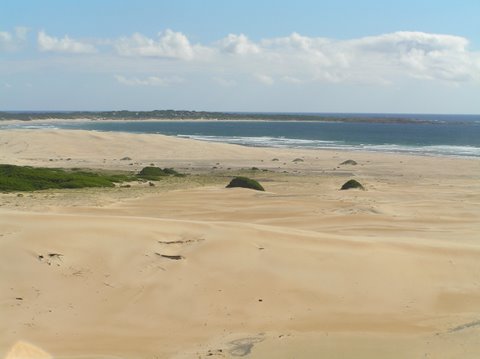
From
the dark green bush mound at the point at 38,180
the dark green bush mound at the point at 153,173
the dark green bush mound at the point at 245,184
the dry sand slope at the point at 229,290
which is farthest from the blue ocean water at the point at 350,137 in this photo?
the dry sand slope at the point at 229,290

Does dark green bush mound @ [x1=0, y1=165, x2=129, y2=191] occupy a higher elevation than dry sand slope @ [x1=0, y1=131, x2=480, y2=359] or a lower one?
lower

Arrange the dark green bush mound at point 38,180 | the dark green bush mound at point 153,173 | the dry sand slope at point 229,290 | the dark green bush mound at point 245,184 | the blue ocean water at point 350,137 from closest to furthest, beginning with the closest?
the dry sand slope at point 229,290, the dark green bush mound at point 38,180, the dark green bush mound at point 245,184, the dark green bush mound at point 153,173, the blue ocean water at point 350,137

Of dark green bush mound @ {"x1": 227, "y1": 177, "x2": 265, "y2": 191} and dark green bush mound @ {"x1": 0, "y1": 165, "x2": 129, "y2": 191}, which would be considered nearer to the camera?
dark green bush mound @ {"x1": 0, "y1": 165, "x2": 129, "y2": 191}

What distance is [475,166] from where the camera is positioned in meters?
42.9

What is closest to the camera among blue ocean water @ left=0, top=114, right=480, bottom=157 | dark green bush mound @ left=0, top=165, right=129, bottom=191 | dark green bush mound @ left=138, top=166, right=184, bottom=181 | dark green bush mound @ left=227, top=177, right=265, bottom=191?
dark green bush mound @ left=0, top=165, right=129, bottom=191

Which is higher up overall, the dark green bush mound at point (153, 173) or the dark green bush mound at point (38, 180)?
the dark green bush mound at point (38, 180)

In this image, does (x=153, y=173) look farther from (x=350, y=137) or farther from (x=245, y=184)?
(x=350, y=137)

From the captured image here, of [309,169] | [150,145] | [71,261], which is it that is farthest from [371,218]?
[150,145]

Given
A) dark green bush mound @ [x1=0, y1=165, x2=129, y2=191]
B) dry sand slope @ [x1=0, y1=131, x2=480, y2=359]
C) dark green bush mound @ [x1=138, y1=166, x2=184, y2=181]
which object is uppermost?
dry sand slope @ [x1=0, y1=131, x2=480, y2=359]

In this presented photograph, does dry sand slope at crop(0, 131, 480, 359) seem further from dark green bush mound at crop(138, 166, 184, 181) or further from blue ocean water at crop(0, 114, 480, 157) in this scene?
blue ocean water at crop(0, 114, 480, 157)

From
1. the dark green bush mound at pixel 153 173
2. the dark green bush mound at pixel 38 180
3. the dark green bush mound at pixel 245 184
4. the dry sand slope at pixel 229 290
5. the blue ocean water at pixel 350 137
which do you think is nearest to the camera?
the dry sand slope at pixel 229 290

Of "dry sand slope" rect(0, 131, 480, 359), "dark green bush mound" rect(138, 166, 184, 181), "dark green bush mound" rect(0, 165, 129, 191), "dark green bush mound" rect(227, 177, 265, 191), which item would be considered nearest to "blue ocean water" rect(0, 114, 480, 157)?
"dark green bush mound" rect(138, 166, 184, 181)

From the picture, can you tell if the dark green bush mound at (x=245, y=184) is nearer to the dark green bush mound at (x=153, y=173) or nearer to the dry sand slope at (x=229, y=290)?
the dark green bush mound at (x=153, y=173)

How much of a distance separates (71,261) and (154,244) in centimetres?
146
